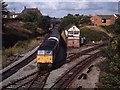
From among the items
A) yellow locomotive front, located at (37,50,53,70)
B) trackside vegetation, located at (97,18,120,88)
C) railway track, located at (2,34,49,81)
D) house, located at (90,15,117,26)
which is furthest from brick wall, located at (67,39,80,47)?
house, located at (90,15,117,26)

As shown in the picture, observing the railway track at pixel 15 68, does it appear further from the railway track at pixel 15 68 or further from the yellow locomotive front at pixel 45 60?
the yellow locomotive front at pixel 45 60

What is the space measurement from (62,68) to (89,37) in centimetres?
2761

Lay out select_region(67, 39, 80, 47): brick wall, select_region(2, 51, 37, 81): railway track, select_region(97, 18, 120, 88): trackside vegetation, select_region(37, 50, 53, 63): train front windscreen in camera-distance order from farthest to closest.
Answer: select_region(67, 39, 80, 47): brick wall < select_region(37, 50, 53, 63): train front windscreen < select_region(2, 51, 37, 81): railway track < select_region(97, 18, 120, 88): trackside vegetation

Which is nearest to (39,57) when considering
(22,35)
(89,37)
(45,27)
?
(22,35)

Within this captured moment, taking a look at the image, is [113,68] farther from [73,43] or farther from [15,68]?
[73,43]

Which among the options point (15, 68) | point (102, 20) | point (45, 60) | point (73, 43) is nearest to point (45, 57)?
point (45, 60)

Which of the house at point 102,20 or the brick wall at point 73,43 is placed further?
the house at point 102,20

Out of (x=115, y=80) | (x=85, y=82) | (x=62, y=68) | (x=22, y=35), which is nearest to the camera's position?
(x=22, y=35)

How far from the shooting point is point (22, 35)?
484cm

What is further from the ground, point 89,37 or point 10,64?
point 89,37

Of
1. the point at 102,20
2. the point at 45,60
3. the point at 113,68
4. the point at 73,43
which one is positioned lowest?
the point at 45,60

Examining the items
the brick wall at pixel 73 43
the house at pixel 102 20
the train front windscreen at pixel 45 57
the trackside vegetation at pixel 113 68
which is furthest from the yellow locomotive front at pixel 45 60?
the house at pixel 102 20

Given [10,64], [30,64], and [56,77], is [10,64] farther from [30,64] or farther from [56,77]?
[56,77]

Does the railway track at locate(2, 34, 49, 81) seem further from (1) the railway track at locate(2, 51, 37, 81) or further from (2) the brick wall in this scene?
(2) the brick wall
